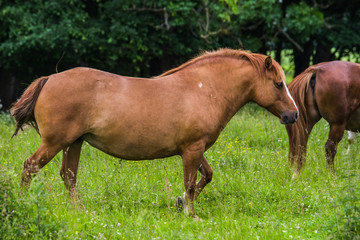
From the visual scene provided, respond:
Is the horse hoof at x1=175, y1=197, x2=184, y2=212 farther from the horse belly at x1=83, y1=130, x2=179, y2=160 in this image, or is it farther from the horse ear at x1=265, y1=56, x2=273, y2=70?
the horse ear at x1=265, y1=56, x2=273, y2=70

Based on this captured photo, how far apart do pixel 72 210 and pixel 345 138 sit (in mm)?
5972

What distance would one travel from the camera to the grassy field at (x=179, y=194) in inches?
157

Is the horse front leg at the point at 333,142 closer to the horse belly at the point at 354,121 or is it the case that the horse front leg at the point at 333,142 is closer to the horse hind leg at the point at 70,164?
the horse belly at the point at 354,121

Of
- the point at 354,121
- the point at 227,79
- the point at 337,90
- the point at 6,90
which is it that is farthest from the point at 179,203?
the point at 6,90

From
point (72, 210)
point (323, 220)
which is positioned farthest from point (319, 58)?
point (72, 210)

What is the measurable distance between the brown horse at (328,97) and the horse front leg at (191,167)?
7.34ft

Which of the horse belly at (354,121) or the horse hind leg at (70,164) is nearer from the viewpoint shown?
the horse hind leg at (70,164)

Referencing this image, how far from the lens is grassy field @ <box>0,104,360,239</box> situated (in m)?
4.00

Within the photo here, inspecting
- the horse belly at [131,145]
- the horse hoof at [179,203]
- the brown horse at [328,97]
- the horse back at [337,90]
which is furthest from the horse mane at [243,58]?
the horse back at [337,90]

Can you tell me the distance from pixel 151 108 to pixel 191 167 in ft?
2.81

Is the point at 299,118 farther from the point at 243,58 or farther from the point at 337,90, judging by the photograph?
the point at 243,58

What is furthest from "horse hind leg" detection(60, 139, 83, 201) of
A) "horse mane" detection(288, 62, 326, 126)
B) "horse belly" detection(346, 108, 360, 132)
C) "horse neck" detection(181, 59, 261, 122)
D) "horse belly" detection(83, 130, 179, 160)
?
"horse belly" detection(346, 108, 360, 132)

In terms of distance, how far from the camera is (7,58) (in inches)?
534

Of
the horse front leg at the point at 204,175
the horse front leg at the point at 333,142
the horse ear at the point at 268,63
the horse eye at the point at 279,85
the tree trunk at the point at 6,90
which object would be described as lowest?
the tree trunk at the point at 6,90
